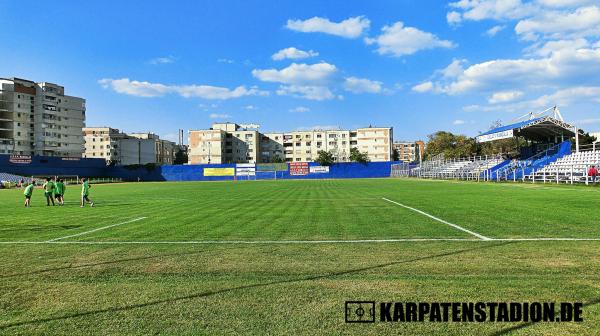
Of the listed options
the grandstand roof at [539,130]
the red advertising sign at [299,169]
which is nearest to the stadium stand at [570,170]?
the grandstand roof at [539,130]

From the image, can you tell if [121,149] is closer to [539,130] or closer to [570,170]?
[539,130]

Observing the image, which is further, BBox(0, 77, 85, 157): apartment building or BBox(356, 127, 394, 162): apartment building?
BBox(356, 127, 394, 162): apartment building

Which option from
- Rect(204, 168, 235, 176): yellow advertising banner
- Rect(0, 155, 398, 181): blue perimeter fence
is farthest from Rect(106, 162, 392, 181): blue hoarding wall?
Rect(204, 168, 235, 176): yellow advertising banner

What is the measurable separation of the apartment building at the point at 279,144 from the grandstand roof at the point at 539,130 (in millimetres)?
84504

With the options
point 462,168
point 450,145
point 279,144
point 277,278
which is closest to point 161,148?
point 279,144

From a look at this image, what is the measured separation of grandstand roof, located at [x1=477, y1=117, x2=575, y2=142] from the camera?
43.1m

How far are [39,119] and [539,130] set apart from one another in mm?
113625

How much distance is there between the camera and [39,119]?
107 metres

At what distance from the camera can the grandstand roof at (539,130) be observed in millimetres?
43094

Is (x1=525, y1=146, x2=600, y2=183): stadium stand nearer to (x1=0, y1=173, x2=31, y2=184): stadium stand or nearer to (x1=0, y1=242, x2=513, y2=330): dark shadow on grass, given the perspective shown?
(x1=0, y1=242, x2=513, y2=330): dark shadow on grass

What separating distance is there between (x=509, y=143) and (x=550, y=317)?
104 metres

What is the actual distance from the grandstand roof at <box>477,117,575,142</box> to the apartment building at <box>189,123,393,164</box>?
277 feet

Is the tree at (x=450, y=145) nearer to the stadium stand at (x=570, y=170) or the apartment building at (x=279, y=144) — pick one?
the apartment building at (x=279, y=144)

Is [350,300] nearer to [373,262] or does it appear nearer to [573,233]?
[373,262]
